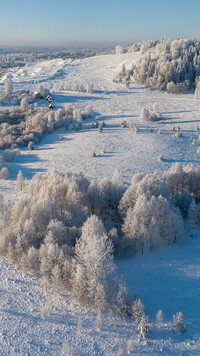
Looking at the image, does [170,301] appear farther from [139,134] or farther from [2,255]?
[139,134]

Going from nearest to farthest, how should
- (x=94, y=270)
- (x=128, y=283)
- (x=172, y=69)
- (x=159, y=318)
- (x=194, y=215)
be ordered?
(x=159, y=318), (x=94, y=270), (x=128, y=283), (x=194, y=215), (x=172, y=69)

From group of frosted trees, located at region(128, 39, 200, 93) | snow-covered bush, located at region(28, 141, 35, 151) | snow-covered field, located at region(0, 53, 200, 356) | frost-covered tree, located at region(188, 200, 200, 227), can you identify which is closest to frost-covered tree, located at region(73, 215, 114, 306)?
snow-covered field, located at region(0, 53, 200, 356)

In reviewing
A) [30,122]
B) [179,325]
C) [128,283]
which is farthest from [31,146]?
[179,325]

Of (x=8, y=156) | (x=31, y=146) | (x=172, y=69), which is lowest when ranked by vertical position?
(x=8, y=156)

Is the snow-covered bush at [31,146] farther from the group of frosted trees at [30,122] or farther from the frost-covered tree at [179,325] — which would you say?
the frost-covered tree at [179,325]

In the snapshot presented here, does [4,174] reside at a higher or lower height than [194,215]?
higher

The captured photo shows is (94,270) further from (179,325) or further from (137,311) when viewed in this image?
(179,325)
